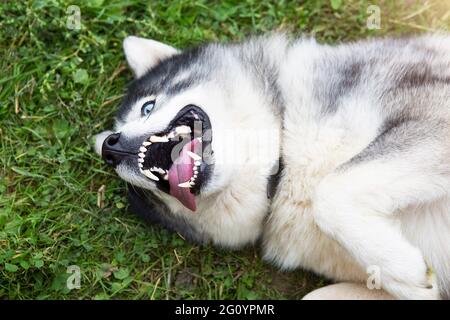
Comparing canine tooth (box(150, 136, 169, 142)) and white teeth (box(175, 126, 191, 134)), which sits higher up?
white teeth (box(175, 126, 191, 134))

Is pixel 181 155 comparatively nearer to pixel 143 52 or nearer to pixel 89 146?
pixel 143 52

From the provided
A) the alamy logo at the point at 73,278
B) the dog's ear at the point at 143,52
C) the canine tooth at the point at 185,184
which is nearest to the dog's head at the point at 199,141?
the canine tooth at the point at 185,184

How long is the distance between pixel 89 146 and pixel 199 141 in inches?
56.3

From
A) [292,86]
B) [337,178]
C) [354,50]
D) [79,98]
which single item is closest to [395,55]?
[354,50]

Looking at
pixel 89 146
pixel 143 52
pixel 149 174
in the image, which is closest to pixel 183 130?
pixel 149 174

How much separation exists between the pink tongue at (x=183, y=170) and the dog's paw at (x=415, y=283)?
1237mm

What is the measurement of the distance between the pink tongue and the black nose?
1.07 ft

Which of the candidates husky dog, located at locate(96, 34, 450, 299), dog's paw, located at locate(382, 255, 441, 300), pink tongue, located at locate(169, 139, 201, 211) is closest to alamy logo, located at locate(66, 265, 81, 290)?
husky dog, located at locate(96, 34, 450, 299)

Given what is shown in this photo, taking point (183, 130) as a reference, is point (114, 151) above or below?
below

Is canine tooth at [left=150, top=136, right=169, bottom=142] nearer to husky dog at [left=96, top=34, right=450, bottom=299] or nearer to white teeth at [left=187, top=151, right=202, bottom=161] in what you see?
husky dog at [left=96, top=34, right=450, bottom=299]

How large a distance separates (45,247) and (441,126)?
2.83 meters

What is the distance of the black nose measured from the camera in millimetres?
3588

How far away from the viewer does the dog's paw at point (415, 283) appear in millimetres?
3195

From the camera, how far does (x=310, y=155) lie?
358 cm
